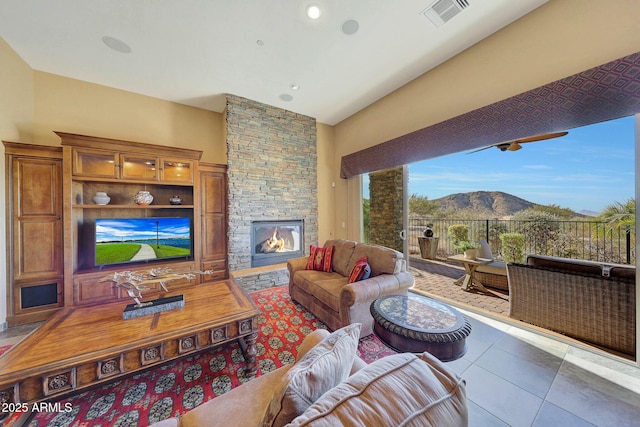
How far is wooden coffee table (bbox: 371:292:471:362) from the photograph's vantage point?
1.18 meters

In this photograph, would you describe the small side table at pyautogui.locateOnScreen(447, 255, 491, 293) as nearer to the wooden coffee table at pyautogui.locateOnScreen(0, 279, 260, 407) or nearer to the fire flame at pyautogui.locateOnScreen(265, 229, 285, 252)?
the fire flame at pyautogui.locateOnScreen(265, 229, 285, 252)

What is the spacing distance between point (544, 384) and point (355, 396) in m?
2.10

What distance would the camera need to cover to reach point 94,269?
2.92m

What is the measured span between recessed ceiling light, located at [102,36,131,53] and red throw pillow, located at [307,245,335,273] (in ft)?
11.4

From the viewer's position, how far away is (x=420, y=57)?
8.87 feet

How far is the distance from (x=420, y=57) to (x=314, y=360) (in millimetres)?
Answer: 3474

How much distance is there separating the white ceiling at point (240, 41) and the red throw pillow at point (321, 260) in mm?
2593

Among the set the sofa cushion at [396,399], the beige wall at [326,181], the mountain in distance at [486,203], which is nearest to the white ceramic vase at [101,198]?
the beige wall at [326,181]

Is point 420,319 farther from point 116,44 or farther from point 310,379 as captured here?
point 116,44

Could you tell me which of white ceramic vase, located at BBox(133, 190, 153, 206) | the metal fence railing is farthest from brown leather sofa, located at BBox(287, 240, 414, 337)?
white ceramic vase, located at BBox(133, 190, 153, 206)

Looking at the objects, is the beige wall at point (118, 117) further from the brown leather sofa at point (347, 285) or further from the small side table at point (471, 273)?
the small side table at point (471, 273)

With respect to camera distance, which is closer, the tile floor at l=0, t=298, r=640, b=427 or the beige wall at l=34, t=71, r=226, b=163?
the tile floor at l=0, t=298, r=640, b=427

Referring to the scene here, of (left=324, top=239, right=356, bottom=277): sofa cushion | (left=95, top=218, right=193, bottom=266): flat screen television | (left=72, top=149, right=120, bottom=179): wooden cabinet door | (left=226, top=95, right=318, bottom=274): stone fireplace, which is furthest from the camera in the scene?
(left=226, top=95, right=318, bottom=274): stone fireplace

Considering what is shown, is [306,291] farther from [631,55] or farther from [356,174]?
[631,55]
